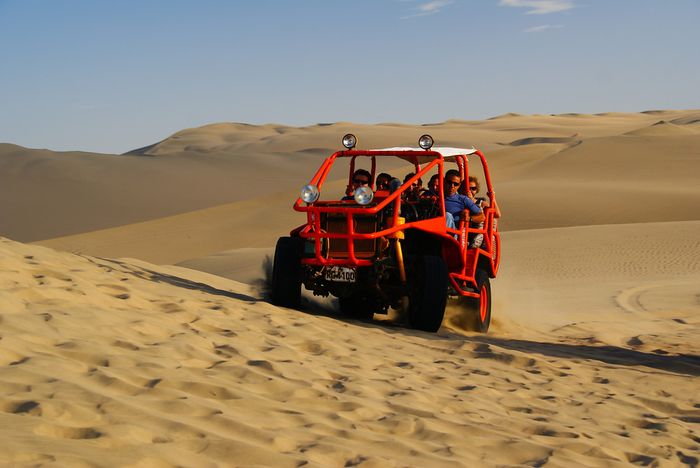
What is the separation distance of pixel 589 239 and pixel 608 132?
211 feet

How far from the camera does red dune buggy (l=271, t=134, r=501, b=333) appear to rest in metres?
8.73

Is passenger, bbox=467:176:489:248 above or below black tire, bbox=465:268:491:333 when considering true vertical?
above

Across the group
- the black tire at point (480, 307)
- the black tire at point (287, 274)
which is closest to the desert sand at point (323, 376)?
the black tire at point (480, 307)

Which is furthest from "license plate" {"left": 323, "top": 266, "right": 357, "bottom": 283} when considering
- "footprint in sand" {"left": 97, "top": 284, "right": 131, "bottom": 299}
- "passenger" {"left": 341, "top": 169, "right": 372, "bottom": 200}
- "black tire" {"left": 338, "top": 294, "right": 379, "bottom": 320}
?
"footprint in sand" {"left": 97, "top": 284, "right": 131, "bottom": 299}

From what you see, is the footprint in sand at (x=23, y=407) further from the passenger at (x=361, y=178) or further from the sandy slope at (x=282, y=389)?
the passenger at (x=361, y=178)

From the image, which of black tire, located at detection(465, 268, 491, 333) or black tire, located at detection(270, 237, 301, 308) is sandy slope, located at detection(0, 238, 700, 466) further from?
black tire, located at detection(465, 268, 491, 333)

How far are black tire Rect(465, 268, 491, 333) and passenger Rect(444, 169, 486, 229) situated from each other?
740mm

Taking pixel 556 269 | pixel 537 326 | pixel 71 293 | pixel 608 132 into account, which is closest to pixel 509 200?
pixel 556 269

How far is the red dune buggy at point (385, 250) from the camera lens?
28.6 ft

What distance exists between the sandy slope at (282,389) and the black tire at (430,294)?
20cm

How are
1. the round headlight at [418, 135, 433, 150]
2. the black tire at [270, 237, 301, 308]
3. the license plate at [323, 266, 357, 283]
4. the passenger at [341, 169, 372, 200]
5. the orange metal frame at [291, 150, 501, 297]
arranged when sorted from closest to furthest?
the orange metal frame at [291, 150, 501, 297]
the license plate at [323, 266, 357, 283]
the black tire at [270, 237, 301, 308]
the round headlight at [418, 135, 433, 150]
the passenger at [341, 169, 372, 200]

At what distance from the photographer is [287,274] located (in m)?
9.09

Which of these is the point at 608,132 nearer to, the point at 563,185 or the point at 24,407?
the point at 563,185

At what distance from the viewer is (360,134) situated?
3509 inches
